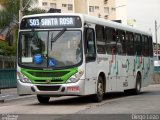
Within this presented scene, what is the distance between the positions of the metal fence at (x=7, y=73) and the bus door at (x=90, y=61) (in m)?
19.0

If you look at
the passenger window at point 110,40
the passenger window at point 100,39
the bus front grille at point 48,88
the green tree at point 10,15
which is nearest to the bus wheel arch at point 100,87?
the passenger window at point 100,39

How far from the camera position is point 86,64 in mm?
18172

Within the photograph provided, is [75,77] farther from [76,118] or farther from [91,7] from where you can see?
[91,7]

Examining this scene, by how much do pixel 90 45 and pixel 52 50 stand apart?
1486 millimetres

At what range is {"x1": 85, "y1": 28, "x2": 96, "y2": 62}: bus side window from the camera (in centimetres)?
1844

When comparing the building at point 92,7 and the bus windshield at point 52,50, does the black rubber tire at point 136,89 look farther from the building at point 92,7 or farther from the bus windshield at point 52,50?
→ the building at point 92,7

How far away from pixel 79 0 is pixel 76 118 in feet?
279

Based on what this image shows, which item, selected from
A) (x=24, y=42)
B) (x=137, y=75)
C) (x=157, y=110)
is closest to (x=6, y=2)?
(x=137, y=75)

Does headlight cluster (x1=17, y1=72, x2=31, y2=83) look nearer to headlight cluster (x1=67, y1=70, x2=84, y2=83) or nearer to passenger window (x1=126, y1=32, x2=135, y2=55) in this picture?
headlight cluster (x1=67, y1=70, x2=84, y2=83)

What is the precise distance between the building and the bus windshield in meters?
72.6

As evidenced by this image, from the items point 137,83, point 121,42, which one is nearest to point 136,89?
point 137,83

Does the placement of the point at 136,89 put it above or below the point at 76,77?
below

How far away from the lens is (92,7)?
98.8 meters

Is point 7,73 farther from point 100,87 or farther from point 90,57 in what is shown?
point 90,57
